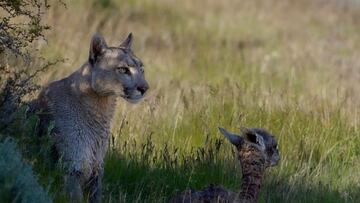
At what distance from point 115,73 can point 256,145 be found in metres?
1.22

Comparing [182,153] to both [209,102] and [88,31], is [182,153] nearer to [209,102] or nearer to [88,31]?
[209,102]

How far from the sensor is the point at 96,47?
25.8ft

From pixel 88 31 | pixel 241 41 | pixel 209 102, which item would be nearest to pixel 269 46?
pixel 241 41

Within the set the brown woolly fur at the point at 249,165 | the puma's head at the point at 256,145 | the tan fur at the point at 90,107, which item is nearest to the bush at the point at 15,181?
the tan fur at the point at 90,107

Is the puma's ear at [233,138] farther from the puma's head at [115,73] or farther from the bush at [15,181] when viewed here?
the bush at [15,181]

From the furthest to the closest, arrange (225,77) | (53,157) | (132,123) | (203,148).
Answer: (225,77) < (132,123) < (203,148) < (53,157)

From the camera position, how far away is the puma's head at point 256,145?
738 centimetres

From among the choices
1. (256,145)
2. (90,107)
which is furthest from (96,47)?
(256,145)

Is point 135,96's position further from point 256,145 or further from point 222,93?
point 222,93

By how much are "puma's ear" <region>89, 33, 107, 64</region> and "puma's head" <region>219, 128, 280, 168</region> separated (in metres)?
1.18

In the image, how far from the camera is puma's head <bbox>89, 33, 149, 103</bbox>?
25.2 feet

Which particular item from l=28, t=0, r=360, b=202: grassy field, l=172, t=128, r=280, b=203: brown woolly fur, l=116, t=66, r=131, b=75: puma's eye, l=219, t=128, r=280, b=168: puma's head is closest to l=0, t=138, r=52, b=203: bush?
l=28, t=0, r=360, b=202: grassy field

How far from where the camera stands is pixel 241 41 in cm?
1919

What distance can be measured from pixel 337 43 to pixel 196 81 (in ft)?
19.9
